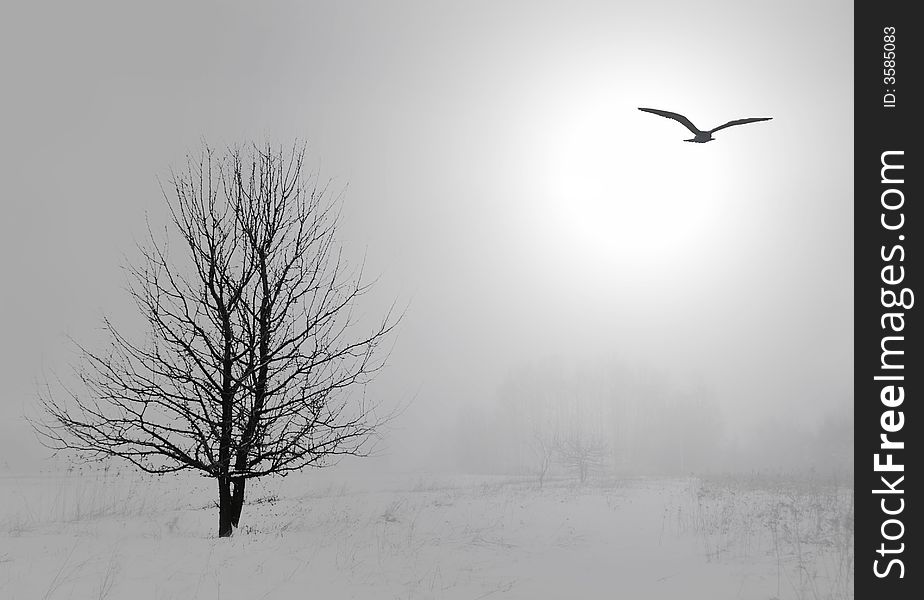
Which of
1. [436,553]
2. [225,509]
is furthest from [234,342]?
[436,553]

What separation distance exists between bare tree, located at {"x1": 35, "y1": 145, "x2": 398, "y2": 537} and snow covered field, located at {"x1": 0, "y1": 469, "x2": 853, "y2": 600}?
1.36 meters

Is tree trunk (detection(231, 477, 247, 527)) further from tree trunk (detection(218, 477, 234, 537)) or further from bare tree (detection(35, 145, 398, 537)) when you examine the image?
tree trunk (detection(218, 477, 234, 537))

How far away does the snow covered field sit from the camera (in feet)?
22.4

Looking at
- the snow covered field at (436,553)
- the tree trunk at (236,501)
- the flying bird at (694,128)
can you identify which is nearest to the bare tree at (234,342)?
the tree trunk at (236,501)

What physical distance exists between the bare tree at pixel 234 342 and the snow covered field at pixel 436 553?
4.47 feet

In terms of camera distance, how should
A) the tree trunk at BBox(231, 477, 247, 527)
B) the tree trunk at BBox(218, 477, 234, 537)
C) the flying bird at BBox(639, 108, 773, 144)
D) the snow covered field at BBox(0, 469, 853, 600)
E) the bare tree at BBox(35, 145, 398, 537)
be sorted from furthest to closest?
the flying bird at BBox(639, 108, 773, 144), the tree trunk at BBox(231, 477, 247, 527), the tree trunk at BBox(218, 477, 234, 537), the bare tree at BBox(35, 145, 398, 537), the snow covered field at BBox(0, 469, 853, 600)

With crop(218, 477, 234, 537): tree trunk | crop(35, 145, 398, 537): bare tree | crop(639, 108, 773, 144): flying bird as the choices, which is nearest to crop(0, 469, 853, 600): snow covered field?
crop(218, 477, 234, 537): tree trunk

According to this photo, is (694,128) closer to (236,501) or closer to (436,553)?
(436,553)

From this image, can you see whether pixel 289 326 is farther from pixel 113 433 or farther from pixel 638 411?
pixel 638 411

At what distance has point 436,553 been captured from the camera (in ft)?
28.6

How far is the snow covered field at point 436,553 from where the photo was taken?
269 inches

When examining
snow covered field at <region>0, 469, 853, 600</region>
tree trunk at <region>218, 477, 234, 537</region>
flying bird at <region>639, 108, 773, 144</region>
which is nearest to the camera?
snow covered field at <region>0, 469, 853, 600</region>

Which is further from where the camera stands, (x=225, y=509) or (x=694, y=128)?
(x=694, y=128)

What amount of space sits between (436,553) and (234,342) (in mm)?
4657
